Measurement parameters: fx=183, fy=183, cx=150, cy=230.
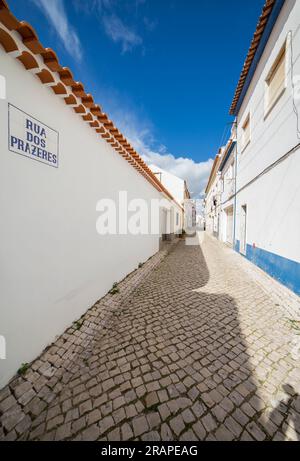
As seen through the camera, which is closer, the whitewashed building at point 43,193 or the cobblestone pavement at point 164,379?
the cobblestone pavement at point 164,379

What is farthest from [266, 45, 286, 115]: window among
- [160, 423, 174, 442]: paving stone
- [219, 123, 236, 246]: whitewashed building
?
[160, 423, 174, 442]: paving stone

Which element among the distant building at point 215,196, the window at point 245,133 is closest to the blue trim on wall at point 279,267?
the window at point 245,133

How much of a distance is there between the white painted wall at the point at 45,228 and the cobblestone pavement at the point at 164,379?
0.37 metres

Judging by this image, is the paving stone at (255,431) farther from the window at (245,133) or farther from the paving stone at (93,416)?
the window at (245,133)

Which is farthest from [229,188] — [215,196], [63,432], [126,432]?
[63,432]

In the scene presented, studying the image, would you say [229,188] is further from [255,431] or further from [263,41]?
[255,431]

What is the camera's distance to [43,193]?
2.17m

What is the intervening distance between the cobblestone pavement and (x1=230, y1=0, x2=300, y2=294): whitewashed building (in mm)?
1876

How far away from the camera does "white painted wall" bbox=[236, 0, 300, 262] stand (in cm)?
394

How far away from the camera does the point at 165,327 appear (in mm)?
2924

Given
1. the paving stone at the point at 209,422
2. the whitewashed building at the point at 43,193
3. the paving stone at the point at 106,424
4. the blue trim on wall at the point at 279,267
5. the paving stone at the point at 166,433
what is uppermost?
the whitewashed building at the point at 43,193

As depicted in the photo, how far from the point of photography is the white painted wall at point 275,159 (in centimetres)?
394

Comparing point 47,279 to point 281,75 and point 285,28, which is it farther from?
point 285,28

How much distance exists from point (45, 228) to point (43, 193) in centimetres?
42
